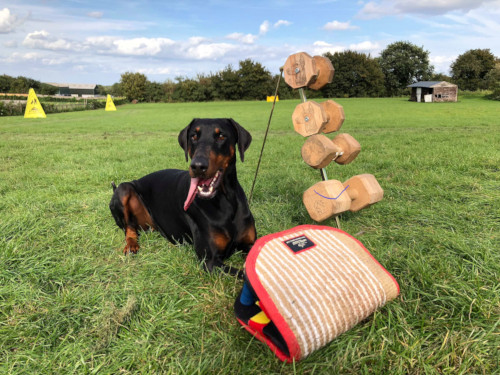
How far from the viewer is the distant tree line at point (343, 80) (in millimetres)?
44281

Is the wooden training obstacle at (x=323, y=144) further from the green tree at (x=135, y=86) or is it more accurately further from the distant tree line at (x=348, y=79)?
the green tree at (x=135, y=86)

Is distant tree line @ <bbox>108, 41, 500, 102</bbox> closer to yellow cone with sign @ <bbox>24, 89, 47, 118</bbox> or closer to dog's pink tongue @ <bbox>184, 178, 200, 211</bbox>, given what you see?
yellow cone with sign @ <bbox>24, 89, 47, 118</bbox>

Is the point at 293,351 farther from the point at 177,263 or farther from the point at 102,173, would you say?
the point at 102,173

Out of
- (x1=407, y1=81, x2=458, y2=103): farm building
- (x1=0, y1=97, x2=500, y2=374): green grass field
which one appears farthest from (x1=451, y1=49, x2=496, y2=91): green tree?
(x1=0, y1=97, x2=500, y2=374): green grass field

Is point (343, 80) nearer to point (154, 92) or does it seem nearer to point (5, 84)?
point (154, 92)

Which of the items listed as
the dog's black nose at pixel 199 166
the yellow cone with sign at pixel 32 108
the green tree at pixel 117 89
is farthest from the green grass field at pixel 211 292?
the green tree at pixel 117 89

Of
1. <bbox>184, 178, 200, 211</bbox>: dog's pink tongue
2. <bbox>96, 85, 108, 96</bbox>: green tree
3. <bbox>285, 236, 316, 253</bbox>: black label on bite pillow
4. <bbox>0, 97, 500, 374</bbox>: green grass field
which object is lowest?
<bbox>0, 97, 500, 374</bbox>: green grass field

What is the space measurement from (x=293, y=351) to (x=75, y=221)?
118 inches

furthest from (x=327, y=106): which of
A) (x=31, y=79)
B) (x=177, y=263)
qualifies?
(x=31, y=79)

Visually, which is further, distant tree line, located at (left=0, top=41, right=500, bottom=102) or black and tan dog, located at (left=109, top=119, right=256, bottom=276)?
distant tree line, located at (left=0, top=41, right=500, bottom=102)

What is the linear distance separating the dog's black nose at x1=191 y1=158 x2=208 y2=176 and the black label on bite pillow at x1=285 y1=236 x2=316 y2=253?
2.58 feet

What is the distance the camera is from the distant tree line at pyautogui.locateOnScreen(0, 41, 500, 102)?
145ft

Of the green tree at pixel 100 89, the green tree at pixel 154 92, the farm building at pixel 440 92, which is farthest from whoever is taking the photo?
the green tree at pixel 100 89

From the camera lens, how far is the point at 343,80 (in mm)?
47531
